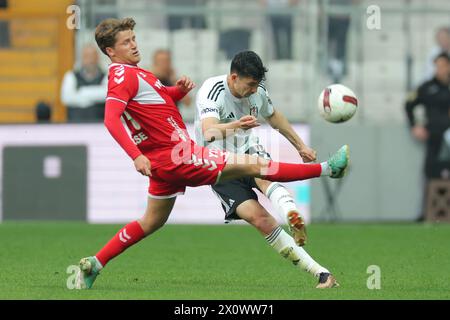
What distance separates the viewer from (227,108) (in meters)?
9.96

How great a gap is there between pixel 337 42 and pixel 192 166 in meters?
9.68

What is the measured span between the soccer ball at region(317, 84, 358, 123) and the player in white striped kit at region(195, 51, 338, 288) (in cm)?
32

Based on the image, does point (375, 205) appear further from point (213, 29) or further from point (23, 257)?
point (23, 257)

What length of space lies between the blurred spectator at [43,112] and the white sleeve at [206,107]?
27.2ft

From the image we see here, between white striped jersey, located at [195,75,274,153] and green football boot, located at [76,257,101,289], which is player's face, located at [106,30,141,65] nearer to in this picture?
white striped jersey, located at [195,75,274,153]

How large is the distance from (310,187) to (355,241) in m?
3.00

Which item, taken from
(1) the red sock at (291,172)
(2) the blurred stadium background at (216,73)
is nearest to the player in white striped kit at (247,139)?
(1) the red sock at (291,172)

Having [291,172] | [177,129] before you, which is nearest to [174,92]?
[177,129]

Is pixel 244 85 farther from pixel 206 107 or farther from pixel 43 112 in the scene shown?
pixel 43 112

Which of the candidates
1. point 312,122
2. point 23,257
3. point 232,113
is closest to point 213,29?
point 312,122

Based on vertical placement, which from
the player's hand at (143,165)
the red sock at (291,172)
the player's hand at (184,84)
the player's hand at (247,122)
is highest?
the player's hand at (184,84)

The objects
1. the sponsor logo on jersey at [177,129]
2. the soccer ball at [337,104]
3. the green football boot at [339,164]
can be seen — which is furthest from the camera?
the soccer ball at [337,104]

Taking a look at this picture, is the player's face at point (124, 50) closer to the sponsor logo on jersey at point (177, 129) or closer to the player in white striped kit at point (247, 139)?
the sponsor logo on jersey at point (177, 129)

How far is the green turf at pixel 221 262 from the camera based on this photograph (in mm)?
9086
